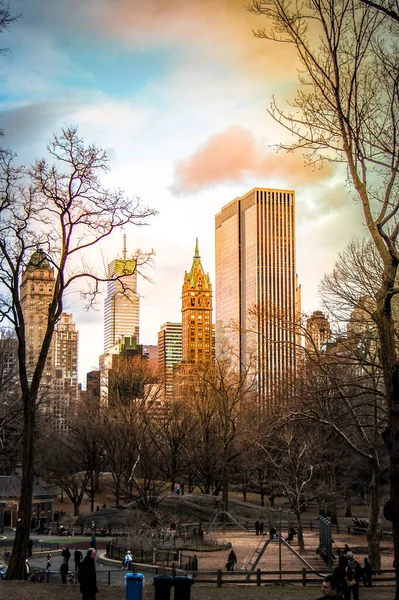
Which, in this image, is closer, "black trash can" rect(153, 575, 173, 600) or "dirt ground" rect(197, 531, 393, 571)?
"black trash can" rect(153, 575, 173, 600)

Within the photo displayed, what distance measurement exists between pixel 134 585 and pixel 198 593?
120 inches

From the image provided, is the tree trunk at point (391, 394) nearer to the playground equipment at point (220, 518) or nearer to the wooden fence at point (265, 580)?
the wooden fence at point (265, 580)

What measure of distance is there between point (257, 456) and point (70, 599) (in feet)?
146

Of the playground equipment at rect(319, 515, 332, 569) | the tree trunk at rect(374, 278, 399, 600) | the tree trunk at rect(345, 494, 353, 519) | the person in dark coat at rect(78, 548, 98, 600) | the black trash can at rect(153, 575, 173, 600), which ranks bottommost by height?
the tree trunk at rect(345, 494, 353, 519)

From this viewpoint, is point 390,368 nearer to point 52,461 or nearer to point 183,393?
point 183,393

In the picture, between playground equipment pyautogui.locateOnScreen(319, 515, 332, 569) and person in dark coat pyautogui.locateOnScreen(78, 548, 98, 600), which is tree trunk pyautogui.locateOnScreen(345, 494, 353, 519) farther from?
person in dark coat pyautogui.locateOnScreen(78, 548, 98, 600)

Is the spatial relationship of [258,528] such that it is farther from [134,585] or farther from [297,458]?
[134,585]

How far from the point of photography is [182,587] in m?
15.4

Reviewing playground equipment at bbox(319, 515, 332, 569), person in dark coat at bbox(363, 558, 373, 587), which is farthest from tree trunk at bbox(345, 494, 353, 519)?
person in dark coat at bbox(363, 558, 373, 587)

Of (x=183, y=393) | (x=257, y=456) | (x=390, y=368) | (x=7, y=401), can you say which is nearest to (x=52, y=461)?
(x=183, y=393)

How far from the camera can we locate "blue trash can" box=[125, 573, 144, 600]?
14984 millimetres

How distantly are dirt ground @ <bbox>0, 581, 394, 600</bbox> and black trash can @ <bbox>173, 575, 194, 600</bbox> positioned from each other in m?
1.30

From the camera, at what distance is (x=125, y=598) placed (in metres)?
16.1

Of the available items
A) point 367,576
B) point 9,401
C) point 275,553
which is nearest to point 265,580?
point 367,576
